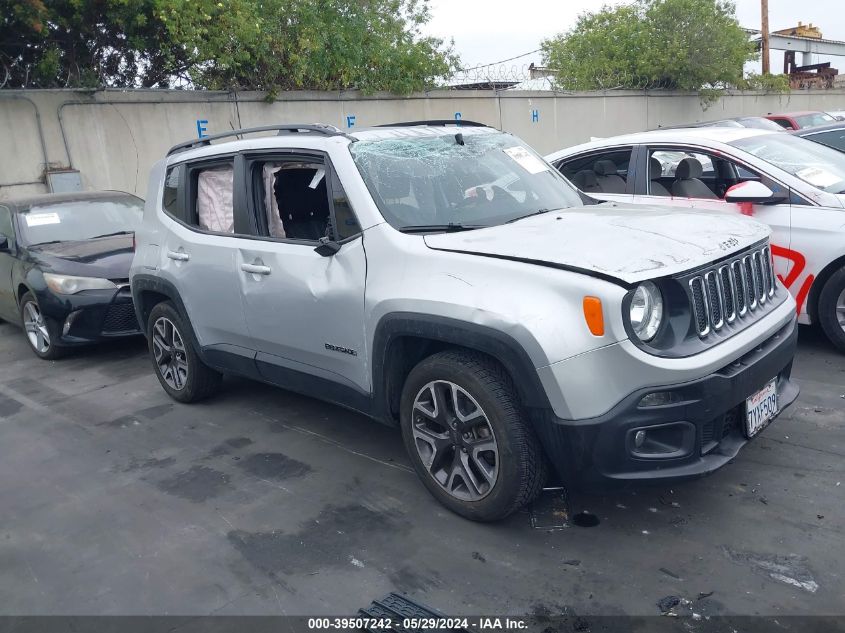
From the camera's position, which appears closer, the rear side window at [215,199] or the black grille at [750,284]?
the black grille at [750,284]

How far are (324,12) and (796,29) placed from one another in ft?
99.6

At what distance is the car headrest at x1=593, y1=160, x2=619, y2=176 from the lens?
653 cm

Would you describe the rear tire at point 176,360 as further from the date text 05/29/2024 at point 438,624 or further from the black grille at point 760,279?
the black grille at point 760,279

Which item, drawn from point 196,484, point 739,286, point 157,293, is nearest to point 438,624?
point 196,484

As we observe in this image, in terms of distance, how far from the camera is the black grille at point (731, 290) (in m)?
3.29

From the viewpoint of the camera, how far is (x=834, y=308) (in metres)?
5.40

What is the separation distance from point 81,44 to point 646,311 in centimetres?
1205

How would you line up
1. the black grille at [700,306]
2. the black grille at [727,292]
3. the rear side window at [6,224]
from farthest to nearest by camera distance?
the rear side window at [6,224] < the black grille at [727,292] < the black grille at [700,306]

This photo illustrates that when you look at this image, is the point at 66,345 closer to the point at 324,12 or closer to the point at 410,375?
the point at 410,375

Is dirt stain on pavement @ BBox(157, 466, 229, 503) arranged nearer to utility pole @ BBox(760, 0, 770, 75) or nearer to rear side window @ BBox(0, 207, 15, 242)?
rear side window @ BBox(0, 207, 15, 242)

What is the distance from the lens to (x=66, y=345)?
702 centimetres

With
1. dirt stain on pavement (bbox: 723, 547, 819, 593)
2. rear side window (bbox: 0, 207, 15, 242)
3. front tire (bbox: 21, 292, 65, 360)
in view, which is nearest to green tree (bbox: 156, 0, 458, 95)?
rear side window (bbox: 0, 207, 15, 242)

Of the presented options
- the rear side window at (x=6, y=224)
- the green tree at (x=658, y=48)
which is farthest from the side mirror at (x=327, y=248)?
the green tree at (x=658, y=48)

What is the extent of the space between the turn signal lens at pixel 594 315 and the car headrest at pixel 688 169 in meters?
3.64
